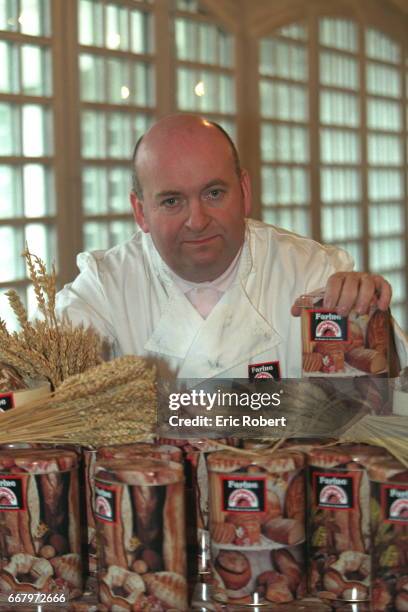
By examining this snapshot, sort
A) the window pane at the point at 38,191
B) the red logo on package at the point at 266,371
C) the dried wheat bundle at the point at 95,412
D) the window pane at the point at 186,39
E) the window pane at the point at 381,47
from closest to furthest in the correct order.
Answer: the dried wheat bundle at the point at 95,412, the red logo on package at the point at 266,371, the window pane at the point at 38,191, the window pane at the point at 186,39, the window pane at the point at 381,47

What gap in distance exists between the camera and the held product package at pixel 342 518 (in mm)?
979

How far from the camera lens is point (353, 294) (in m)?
1.28

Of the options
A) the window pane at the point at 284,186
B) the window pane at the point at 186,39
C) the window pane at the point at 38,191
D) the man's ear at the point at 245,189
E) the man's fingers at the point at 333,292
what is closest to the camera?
the man's fingers at the point at 333,292

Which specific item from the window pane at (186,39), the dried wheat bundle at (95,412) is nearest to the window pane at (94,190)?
the window pane at (186,39)

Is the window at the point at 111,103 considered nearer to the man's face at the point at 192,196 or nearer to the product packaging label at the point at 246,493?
the man's face at the point at 192,196

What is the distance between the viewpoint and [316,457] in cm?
99

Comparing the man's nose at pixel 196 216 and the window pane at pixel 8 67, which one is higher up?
the window pane at pixel 8 67

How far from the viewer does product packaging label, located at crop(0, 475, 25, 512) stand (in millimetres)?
1019

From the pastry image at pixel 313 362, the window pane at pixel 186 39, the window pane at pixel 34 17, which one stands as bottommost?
the pastry image at pixel 313 362

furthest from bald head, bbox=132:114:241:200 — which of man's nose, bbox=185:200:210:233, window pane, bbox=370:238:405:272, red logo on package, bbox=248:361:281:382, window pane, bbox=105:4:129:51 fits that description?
window pane, bbox=370:238:405:272

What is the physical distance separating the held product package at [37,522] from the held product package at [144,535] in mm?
72

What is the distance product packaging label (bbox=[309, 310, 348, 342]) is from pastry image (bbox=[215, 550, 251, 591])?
13.9 inches

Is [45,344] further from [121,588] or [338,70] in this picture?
[338,70]

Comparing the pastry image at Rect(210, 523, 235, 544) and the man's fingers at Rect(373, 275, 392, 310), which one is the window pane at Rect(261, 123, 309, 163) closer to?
the man's fingers at Rect(373, 275, 392, 310)
